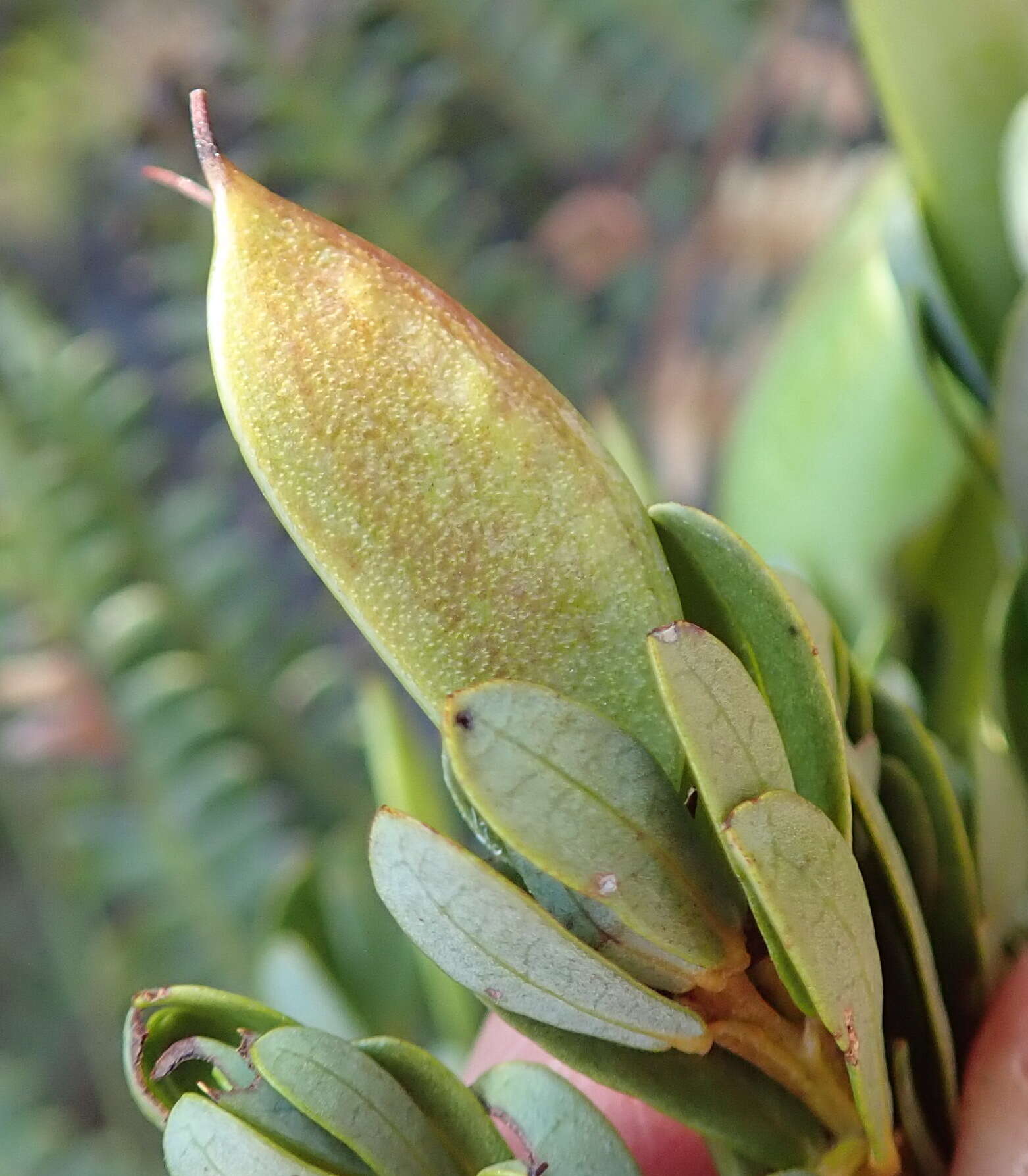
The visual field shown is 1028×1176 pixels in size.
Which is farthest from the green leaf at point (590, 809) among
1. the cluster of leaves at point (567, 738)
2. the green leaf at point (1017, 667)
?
the green leaf at point (1017, 667)

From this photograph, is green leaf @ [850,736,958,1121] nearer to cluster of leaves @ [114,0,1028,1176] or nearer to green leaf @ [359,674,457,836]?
cluster of leaves @ [114,0,1028,1176]

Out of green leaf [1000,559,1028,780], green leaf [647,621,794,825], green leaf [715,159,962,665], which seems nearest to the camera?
green leaf [647,621,794,825]

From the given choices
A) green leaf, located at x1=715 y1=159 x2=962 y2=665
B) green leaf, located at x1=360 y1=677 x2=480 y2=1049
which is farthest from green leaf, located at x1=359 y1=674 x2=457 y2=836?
green leaf, located at x1=715 y1=159 x2=962 y2=665

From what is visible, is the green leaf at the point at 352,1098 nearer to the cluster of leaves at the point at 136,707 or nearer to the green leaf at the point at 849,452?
the green leaf at the point at 849,452

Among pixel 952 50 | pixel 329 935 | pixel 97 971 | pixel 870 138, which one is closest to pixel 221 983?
pixel 97 971

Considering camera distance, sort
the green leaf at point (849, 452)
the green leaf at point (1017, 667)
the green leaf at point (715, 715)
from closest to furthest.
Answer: the green leaf at point (715, 715)
the green leaf at point (1017, 667)
the green leaf at point (849, 452)

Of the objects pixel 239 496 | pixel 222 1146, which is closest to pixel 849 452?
pixel 222 1146
